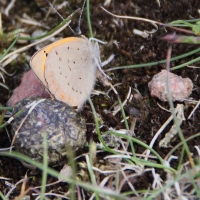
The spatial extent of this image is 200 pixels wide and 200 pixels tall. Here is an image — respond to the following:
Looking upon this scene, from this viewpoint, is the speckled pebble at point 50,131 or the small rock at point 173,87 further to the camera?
the small rock at point 173,87

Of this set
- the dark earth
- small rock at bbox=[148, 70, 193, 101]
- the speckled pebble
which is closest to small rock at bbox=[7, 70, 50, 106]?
the dark earth

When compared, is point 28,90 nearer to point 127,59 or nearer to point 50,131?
point 50,131

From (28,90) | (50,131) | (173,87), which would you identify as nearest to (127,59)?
(173,87)

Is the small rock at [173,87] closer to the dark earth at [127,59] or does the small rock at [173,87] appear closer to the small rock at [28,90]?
the dark earth at [127,59]

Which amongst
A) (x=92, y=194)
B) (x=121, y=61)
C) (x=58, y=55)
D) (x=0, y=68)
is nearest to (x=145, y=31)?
(x=121, y=61)

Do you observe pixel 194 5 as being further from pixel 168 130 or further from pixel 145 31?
pixel 168 130

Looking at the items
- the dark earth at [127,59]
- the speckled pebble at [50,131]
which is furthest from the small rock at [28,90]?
the speckled pebble at [50,131]
